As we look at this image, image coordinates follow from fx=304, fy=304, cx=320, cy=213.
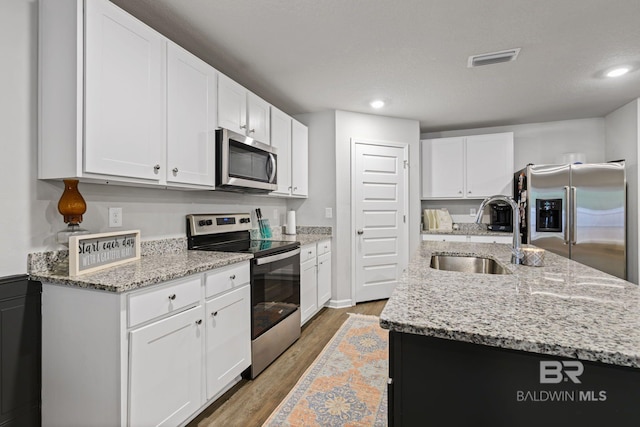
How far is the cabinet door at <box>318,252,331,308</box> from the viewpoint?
3.31 metres

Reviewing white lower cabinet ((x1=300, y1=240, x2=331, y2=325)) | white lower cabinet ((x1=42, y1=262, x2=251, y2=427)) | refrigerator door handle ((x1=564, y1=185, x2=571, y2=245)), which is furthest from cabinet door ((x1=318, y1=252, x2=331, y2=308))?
refrigerator door handle ((x1=564, y1=185, x2=571, y2=245))

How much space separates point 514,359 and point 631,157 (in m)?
4.17

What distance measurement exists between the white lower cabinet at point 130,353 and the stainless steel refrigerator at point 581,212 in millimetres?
3687

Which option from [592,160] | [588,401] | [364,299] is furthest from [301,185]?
[592,160]

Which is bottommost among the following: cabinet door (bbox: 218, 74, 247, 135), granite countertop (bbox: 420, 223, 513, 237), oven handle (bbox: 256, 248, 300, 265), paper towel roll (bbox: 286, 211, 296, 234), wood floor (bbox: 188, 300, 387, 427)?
wood floor (bbox: 188, 300, 387, 427)

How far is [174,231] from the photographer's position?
7.32 ft

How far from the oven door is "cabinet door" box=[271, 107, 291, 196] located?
83 centimetres

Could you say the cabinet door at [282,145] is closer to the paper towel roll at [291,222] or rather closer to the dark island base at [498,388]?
the paper towel roll at [291,222]

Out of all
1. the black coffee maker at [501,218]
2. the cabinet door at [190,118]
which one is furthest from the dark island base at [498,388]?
the black coffee maker at [501,218]

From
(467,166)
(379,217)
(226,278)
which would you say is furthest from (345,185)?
(226,278)

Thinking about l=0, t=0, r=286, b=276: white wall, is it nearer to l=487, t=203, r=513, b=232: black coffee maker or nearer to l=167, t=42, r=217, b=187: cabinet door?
l=167, t=42, r=217, b=187: cabinet door

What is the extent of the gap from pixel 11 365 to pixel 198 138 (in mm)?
1488

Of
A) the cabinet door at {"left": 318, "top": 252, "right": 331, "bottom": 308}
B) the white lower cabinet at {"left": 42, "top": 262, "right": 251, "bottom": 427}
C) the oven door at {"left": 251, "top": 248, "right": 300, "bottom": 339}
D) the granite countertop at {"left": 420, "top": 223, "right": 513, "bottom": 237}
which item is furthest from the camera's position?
the granite countertop at {"left": 420, "top": 223, "right": 513, "bottom": 237}

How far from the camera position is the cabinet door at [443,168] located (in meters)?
4.32
